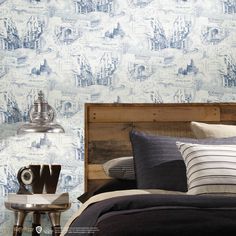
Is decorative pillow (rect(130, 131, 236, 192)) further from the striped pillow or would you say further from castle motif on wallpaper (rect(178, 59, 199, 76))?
castle motif on wallpaper (rect(178, 59, 199, 76))

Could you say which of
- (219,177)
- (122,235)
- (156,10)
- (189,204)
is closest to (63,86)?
(156,10)

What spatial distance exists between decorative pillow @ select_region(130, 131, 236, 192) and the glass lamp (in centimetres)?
62

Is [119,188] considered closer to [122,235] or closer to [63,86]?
[63,86]

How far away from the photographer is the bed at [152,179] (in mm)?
2180

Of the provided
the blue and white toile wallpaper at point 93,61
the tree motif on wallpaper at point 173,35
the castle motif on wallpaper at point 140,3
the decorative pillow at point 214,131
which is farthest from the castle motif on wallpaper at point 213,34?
the decorative pillow at point 214,131

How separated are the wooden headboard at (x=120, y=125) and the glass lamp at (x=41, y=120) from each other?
0.80 feet

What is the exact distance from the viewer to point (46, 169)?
3893 millimetres

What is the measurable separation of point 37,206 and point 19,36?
3.61 ft

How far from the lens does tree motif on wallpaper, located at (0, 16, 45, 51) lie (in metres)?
4.11

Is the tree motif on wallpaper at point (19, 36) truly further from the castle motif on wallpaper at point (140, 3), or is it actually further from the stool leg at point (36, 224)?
the stool leg at point (36, 224)

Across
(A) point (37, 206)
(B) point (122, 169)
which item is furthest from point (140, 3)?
(A) point (37, 206)

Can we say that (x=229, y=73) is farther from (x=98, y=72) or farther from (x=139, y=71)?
(x=98, y=72)

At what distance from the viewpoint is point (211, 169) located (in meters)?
3.11

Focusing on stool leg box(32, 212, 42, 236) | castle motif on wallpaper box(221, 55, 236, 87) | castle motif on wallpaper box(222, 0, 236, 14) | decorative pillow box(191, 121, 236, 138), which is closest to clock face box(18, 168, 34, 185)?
stool leg box(32, 212, 42, 236)
